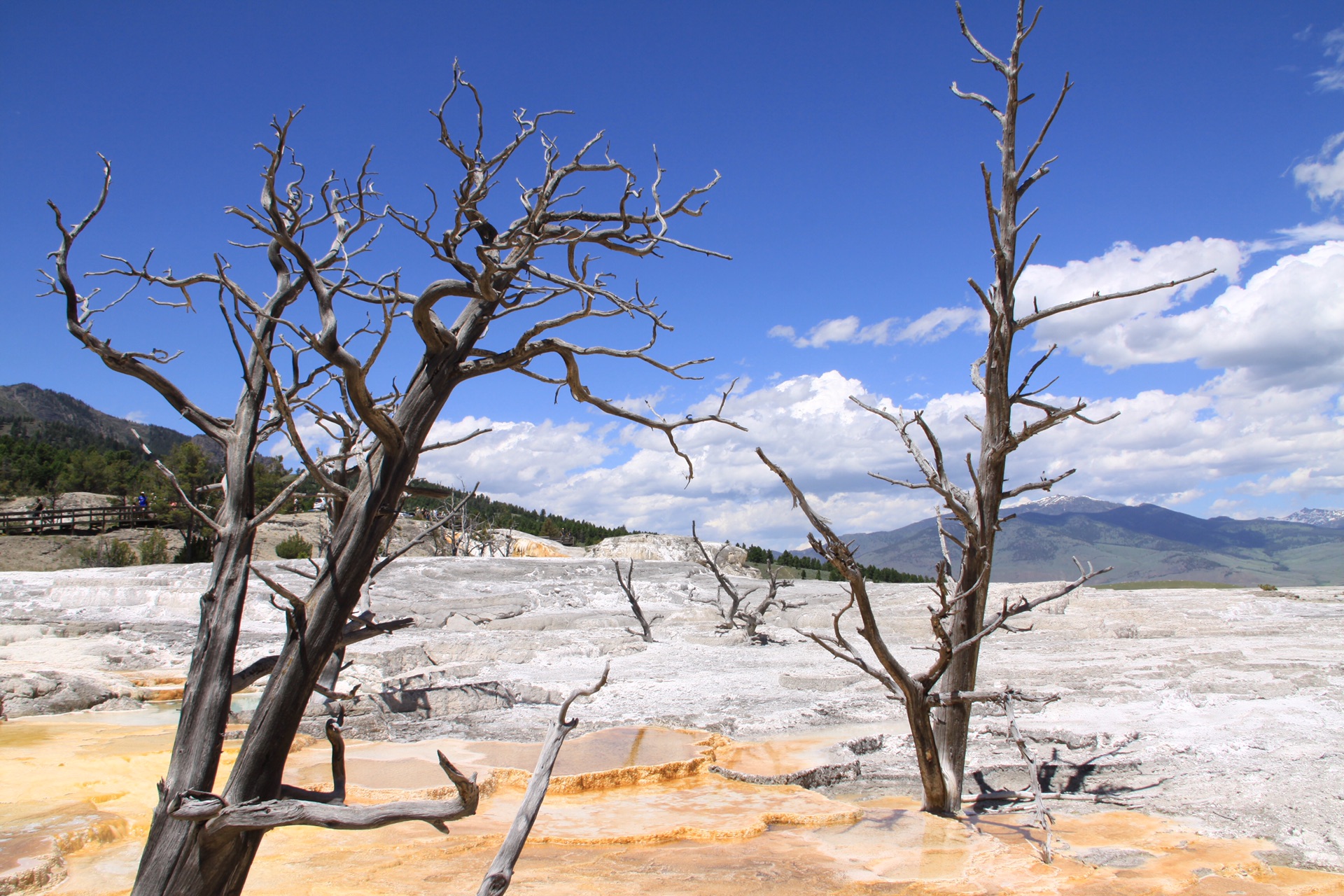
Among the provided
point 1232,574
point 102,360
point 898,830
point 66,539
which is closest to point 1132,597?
point 898,830

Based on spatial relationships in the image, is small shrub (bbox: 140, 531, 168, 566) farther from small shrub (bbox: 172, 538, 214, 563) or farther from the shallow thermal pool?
the shallow thermal pool

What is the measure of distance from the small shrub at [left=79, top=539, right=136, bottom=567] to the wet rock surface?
8.08m

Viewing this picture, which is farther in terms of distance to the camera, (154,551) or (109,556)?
(154,551)

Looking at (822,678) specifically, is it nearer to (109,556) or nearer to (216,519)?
(216,519)

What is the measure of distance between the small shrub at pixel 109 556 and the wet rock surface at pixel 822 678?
26.5ft

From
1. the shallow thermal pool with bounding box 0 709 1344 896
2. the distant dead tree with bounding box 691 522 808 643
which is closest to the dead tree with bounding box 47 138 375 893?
the shallow thermal pool with bounding box 0 709 1344 896

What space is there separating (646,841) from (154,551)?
27512 millimetres

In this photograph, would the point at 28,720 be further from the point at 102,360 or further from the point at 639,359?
the point at 639,359

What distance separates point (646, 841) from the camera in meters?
5.32

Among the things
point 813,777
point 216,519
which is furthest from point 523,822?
point 813,777

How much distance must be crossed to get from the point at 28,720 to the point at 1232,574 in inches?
6633

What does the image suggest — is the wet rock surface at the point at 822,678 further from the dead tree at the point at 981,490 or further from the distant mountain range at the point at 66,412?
the distant mountain range at the point at 66,412

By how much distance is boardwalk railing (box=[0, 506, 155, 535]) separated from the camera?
3038cm

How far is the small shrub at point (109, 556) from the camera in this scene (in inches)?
1024
